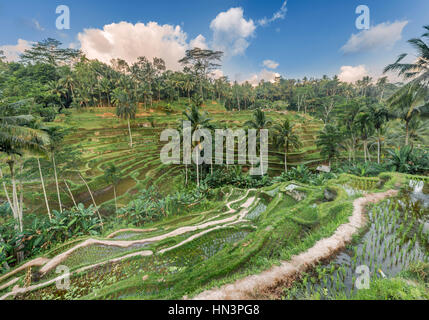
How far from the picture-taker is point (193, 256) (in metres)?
4.32

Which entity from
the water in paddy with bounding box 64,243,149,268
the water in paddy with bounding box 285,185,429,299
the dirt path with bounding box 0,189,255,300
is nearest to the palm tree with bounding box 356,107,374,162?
the water in paddy with bounding box 285,185,429,299

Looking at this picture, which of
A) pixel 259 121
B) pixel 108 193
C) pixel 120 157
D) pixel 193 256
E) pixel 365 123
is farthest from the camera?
pixel 120 157

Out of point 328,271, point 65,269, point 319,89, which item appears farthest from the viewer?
point 319,89

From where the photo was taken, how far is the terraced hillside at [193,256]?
3.18m

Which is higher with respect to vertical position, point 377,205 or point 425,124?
point 425,124

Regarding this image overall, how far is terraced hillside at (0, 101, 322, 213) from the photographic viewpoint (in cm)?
1212

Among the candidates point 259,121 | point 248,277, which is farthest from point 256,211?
point 259,121

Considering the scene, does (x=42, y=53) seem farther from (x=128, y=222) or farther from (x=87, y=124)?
(x=128, y=222)

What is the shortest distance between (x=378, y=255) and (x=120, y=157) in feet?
70.1

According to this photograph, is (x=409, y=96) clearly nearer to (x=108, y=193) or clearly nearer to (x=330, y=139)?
(x=330, y=139)

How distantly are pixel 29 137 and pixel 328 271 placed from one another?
8.52 meters

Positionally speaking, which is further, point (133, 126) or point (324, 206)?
point (133, 126)

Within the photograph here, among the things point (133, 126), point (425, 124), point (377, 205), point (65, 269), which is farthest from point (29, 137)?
point (425, 124)
